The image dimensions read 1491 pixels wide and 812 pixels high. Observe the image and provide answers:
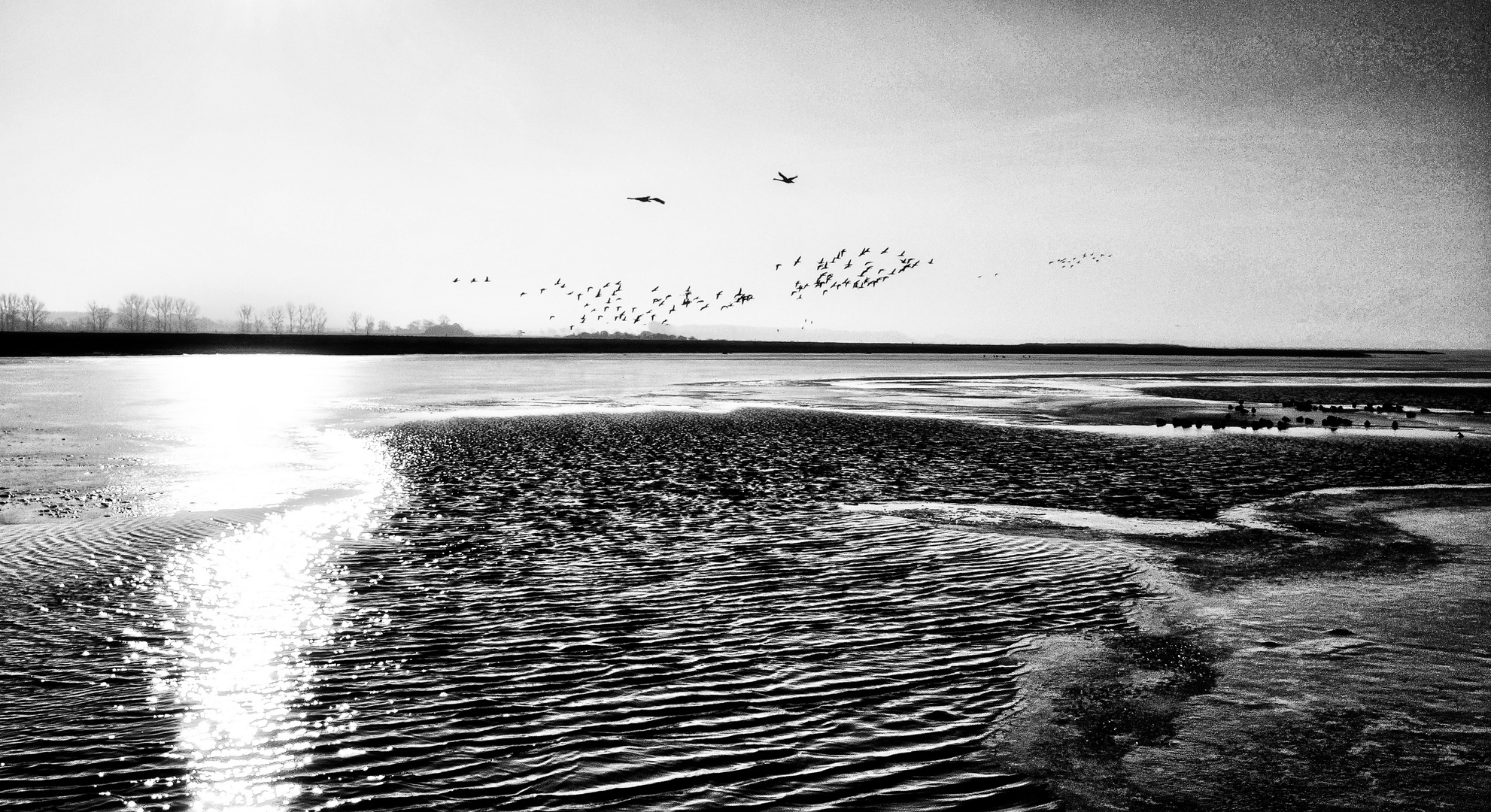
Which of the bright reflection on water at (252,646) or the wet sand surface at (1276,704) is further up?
the wet sand surface at (1276,704)

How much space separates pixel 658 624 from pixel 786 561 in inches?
142

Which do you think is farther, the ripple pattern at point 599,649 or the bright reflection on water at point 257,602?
the bright reflection on water at point 257,602

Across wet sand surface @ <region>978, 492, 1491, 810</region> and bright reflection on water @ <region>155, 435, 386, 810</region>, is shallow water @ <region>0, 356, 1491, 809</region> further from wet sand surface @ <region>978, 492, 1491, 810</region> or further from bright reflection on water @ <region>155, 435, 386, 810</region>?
wet sand surface @ <region>978, 492, 1491, 810</region>

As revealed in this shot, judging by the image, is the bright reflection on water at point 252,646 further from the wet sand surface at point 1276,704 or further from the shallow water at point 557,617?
the wet sand surface at point 1276,704

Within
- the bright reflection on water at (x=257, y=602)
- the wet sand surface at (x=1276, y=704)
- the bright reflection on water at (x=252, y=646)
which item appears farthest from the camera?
the bright reflection on water at (x=257, y=602)

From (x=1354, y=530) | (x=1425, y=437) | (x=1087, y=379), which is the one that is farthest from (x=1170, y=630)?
(x=1087, y=379)

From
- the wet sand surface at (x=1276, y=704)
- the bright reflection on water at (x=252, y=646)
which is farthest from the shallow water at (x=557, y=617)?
the wet sand surface at (x=1276, y=704)

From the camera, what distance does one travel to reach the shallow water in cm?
699

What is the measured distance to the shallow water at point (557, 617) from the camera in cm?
699

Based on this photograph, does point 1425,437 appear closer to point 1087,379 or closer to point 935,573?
point 935,573

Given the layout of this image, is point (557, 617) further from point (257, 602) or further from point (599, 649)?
point (257, 602)

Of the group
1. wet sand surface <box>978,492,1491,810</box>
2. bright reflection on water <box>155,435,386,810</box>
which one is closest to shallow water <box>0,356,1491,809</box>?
bright reflection on water <box>155,435,386,810</box>

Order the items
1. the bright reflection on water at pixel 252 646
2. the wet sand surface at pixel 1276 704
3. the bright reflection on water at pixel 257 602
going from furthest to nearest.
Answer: the bright reflection on water at pixel 257 602 < the bright reflection on water at pixel 252 646 < the wet sand surface at pixel 1276 704

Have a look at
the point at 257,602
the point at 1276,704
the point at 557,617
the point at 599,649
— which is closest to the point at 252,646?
the point at 257,602
